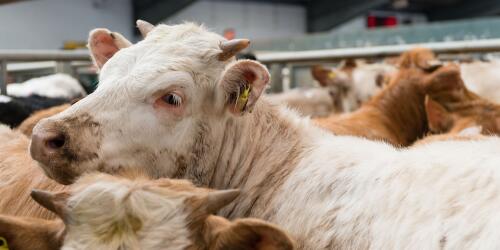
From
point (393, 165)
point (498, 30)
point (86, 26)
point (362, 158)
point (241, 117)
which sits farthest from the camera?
point (86, 26)

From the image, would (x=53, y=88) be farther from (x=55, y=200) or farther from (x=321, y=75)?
(x=55, y=200)

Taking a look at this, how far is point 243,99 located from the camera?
2326 millimetres

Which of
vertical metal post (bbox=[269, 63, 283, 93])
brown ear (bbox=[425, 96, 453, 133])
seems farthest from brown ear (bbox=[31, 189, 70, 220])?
vertical metal post (bbox=[269, 63, 283, 93])

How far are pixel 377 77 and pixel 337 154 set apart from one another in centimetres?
513

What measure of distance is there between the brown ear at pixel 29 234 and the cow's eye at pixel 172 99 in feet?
2.19

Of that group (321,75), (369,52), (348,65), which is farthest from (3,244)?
(348,65)

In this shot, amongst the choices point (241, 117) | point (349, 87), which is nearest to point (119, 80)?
point (241, 117)

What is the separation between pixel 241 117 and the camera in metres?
2.44

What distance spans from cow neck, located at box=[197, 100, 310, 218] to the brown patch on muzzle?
441mm

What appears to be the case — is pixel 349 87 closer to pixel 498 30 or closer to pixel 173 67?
pixel 498 30

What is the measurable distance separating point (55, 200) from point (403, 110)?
3.55 meters

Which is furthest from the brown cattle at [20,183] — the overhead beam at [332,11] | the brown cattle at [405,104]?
the overhead beam at [332,11]

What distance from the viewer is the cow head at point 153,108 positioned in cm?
212

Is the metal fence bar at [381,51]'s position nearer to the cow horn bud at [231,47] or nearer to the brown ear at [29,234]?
the cow horn bud at [231,47]
